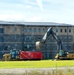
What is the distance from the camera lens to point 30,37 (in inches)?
3664

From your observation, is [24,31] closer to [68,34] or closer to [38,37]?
[38,37]

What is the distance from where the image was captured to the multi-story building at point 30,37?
90375 mm

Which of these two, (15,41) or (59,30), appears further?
(59,30)

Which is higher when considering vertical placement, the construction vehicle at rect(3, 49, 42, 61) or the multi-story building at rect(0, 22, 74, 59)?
the multi-story building at rect(0, 22, 74, 59)

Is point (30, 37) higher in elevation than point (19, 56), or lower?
higher

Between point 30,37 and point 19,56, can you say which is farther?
point 30,37

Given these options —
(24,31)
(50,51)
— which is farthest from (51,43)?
→ (24,31)

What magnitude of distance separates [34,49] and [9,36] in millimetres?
8133

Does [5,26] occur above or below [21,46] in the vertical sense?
above

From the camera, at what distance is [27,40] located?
92750 millimetres

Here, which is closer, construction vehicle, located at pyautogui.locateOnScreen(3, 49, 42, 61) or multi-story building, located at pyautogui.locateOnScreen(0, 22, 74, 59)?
construction vehicle, located at pyautogui.locateOnScreen(3, 49, 42, 61)

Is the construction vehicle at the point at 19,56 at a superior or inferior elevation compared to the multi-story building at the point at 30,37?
inferior

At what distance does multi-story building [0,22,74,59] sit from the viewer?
297 feet

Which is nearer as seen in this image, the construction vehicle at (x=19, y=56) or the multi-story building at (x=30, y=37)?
the construction vehicle at (x=19, y=56)
